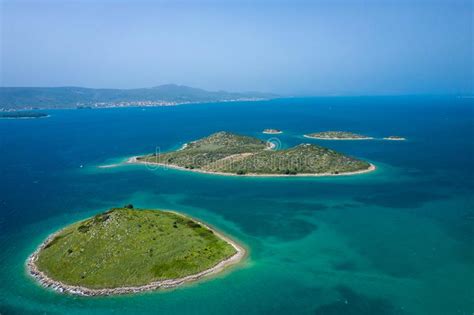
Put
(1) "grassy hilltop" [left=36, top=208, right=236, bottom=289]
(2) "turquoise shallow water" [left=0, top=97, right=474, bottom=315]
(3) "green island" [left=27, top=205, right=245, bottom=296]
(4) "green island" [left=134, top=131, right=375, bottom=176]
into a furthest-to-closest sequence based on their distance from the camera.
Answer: (4) "green island" [left=134, top=131, right=375, bottom=176] < (1) "grassy hilltop" [left=36, top=208, right=236, bottom=289] < (3) "green island" [left=27, top=205, right=245, bottom=296] < (2) "turquoise shallow water" [left=0, top=97, right=474, bottom=315]

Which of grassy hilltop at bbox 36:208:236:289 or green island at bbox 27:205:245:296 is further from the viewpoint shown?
grassy hilltop at bbox 36:208:236:289

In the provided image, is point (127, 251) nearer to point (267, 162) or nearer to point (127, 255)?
point (127, 255)

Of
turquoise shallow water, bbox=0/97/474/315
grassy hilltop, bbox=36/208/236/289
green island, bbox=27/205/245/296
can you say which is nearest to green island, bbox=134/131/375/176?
turquoise shallow water, bbox=0/97/474/315

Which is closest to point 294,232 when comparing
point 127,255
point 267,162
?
point 127,255

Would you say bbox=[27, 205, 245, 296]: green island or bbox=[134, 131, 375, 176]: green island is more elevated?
bbox=[134, 131, 375, 176]: green island

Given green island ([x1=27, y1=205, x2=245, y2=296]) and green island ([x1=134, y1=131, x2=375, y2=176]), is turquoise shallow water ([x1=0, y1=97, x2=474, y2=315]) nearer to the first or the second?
green island ([x1=27, y1=205, x2=245, y2=296])

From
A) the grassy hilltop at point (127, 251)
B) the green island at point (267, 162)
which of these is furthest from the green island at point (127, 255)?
the green island at point (267, 162)
